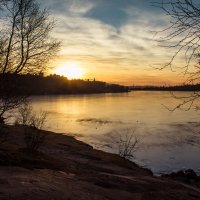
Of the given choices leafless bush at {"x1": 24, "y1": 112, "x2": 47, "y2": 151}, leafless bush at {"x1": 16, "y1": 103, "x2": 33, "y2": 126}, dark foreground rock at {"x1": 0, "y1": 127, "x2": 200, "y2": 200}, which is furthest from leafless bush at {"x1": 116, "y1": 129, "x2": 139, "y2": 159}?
dark foreground rock at {"x1": 0, "y1": 127, "x2": 200, "y2": 200}

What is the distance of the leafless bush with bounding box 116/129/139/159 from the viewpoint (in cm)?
2975

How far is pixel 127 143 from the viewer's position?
36.9 metres

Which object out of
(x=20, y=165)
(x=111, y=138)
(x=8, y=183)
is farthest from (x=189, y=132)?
(x=8, y=183)

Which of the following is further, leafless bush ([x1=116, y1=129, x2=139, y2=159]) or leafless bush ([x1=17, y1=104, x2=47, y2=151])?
leafless bush ([x1=116, y1=129, x2=139, y2=159])

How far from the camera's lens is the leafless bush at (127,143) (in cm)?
2975

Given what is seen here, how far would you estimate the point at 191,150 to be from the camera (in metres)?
32.4

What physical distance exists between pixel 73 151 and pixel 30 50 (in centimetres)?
1226

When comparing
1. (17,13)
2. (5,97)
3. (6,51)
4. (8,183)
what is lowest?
(8,183)

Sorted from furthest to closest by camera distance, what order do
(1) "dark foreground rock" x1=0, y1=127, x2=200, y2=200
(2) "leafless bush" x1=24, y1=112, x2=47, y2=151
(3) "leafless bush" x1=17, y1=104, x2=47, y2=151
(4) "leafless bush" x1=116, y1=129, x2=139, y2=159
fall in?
(4) "leafless bush" x1=116, y1=129, x2=139, y2=159 → (3) "leafless bush" x1=17, y1=104, x2=47, y2=151 → (2) "leafless bush" x1=24, y1=112, x2=47, y2=151 → (1) "dark foreground rock" x1=0, y1=127, x2=200, y2=200

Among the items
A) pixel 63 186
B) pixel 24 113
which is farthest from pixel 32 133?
pixel 24 113

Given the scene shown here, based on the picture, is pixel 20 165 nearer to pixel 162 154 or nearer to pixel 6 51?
pixel 6 51

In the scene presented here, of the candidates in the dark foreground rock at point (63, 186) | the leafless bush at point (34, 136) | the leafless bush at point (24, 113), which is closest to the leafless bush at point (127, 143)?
the leafless bush at point (34, 136)

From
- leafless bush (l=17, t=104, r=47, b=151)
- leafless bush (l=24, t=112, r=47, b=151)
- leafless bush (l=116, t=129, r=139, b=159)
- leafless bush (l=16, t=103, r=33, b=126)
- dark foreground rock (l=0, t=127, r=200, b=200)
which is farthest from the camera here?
leafless bush (l=16, t=103, r=33, b=126)

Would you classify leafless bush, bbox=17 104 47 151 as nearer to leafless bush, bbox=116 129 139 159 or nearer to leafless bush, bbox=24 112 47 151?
leafless bush, bbox=24 112 47 151
